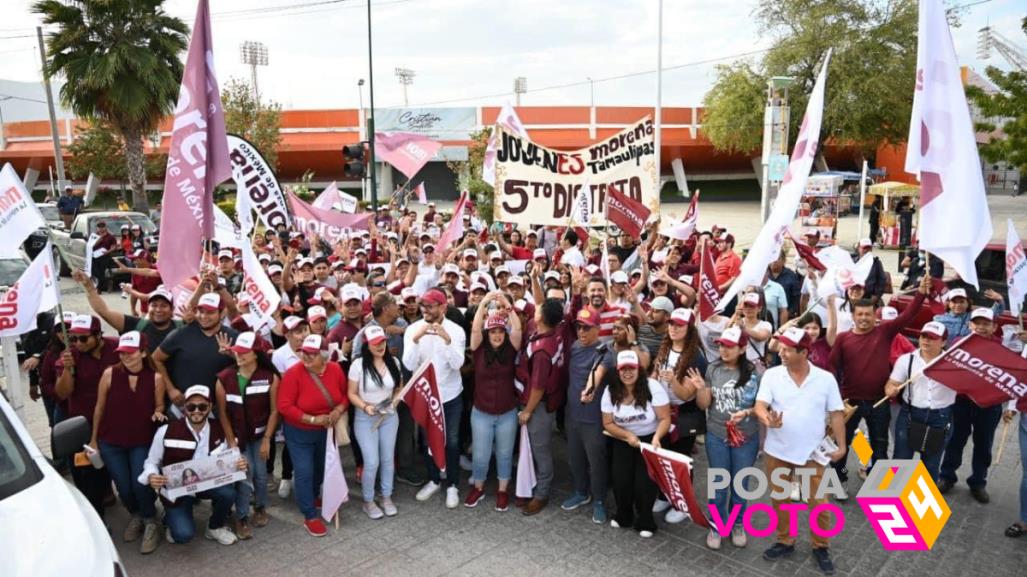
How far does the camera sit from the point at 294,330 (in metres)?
6.14

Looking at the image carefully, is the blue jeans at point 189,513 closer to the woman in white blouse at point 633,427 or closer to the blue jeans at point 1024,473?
the woman in white blouse at point 633,427

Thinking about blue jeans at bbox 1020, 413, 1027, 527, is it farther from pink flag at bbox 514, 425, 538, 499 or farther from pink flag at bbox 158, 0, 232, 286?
pink flag at bbox 158, 0, 232, 286

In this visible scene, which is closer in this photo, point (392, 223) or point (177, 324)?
point (177, 324)

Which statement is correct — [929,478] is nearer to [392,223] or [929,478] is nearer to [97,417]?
[97,417]

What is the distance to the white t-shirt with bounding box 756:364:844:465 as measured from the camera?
5.12 meters

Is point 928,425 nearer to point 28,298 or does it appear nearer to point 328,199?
point 28,298

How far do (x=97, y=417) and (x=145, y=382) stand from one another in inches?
18.1

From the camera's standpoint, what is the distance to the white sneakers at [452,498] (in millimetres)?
6324

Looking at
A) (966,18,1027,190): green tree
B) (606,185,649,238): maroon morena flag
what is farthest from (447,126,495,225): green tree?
(966,18,1027,190): green tree

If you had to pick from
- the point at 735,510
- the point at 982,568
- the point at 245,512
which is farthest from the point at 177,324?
the point at 982,568

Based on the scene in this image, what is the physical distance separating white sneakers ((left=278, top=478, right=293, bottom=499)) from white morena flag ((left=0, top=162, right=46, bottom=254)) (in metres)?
2.96

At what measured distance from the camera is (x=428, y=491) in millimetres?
6539

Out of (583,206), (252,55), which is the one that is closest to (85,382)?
(583,206)

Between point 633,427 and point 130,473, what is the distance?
3.91 meters
